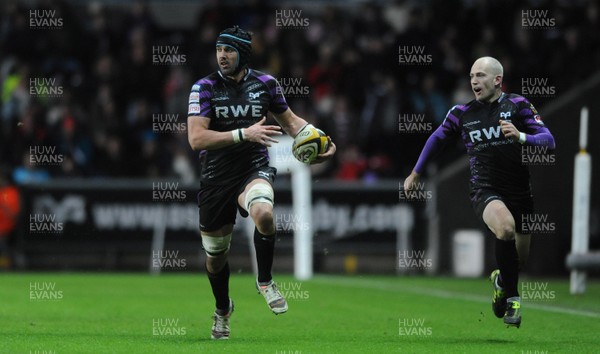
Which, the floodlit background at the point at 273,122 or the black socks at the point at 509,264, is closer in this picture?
the black socks at the point at 509,264

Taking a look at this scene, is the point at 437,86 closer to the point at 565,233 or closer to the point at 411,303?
the point at 565,233

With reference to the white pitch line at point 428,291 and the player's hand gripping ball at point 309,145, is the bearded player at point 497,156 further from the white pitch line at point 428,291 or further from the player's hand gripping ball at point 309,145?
the white pitch line at point 428,291

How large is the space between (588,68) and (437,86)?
380cm

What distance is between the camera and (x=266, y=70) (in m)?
25.5

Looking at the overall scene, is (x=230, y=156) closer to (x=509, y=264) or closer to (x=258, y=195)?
(x=258, y=195)

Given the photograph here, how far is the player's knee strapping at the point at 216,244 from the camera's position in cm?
1202

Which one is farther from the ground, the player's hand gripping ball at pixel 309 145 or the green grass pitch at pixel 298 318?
the player's hand gripping ball at pixel 309 145

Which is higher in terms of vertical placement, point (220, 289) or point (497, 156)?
point (497, 156)

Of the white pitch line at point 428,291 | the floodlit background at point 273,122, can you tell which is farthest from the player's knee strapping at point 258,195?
the floodlit background at point 273,122

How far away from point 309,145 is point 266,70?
1366cm

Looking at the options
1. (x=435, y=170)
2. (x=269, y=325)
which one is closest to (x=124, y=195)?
(x=435, y=170)

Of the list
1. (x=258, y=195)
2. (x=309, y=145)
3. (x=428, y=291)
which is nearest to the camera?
(x=258, y=195)

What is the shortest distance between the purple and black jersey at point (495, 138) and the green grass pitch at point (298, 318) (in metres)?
1.54

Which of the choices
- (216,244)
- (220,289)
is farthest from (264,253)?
(220,289)
